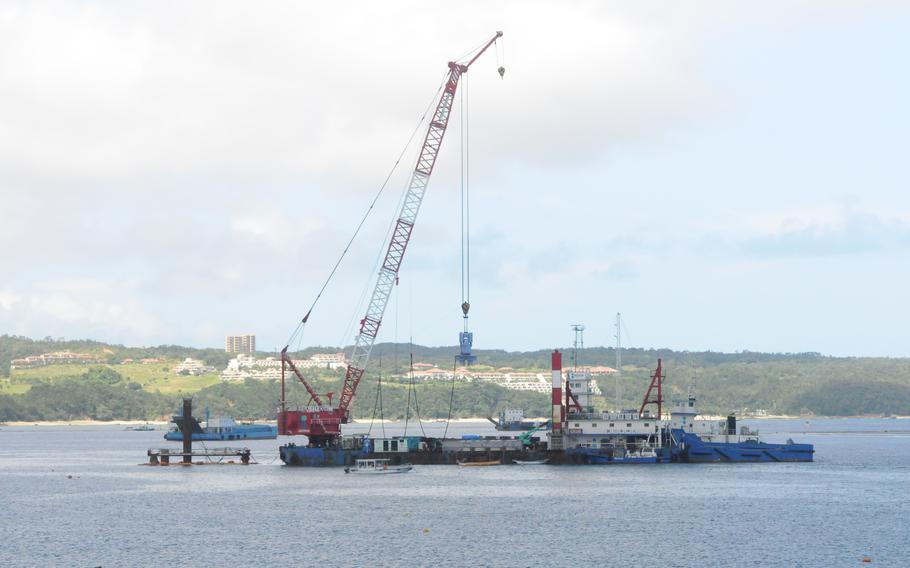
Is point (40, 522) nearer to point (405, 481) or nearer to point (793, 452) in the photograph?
point (405, 481)

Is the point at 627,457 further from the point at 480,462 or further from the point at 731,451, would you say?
the point at 480,462

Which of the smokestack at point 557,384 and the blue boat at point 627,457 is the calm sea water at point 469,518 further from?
the smokestack at point 557,384

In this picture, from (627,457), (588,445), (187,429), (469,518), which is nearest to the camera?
(469,518)

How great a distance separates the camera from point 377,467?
6698 inches

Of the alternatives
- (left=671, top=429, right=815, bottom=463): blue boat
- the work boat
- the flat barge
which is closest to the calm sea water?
the work boat

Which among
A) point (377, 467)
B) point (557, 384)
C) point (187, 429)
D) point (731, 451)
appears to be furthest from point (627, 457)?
point (187, 429)

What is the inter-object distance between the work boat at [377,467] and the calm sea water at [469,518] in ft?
6.47

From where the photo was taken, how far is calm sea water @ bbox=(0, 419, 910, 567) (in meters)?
95.6

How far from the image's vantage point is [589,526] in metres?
111

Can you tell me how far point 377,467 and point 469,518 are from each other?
54.3 meters

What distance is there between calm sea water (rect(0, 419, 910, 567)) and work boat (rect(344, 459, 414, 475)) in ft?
6.47

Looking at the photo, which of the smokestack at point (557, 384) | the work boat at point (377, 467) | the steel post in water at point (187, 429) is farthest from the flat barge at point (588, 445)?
the steel post in water at point (187, 429)

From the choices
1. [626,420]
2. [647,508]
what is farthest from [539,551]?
[626,420]

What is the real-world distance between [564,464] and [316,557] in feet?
273
